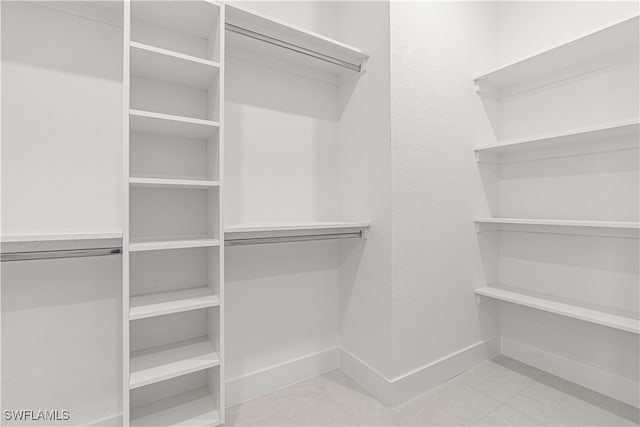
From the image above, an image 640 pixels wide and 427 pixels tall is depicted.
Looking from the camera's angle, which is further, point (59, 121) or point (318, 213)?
point (318, 213)

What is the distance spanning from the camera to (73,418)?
1.27 metres

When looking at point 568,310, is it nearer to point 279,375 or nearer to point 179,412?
point 279,375

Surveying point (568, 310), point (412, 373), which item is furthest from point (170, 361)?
point (568, 310)

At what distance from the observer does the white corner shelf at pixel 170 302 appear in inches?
45.3

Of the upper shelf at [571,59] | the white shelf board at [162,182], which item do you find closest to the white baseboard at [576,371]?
the upper shelf at [571,59]

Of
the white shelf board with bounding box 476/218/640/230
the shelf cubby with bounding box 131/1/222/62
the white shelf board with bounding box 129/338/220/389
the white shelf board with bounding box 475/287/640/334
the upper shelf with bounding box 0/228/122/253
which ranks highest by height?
the shelf cubby with bounding box 131/1/222/62

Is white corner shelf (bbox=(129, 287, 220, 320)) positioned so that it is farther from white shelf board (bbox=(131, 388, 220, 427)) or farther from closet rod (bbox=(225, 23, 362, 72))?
closet rod (bbox=(225, 23, 362, 72))

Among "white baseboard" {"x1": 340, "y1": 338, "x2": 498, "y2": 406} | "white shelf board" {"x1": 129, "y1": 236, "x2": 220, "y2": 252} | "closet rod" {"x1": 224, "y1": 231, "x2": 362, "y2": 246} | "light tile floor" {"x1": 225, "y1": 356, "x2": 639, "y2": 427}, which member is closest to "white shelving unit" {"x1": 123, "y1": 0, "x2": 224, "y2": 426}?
"white shelf board" {"x1": 129, "y1": 236, "x2": 220, "y2": 252}

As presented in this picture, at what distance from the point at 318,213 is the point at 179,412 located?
1230 millimetres

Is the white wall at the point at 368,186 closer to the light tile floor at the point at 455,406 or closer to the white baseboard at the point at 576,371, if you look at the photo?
the light tile floor at the point at 455,406

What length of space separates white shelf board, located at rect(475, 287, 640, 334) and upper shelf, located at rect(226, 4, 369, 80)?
5.36ft

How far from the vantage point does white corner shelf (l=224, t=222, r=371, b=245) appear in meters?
1.37

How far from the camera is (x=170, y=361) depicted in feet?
4.18

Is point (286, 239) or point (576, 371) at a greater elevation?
point (286, 239)
